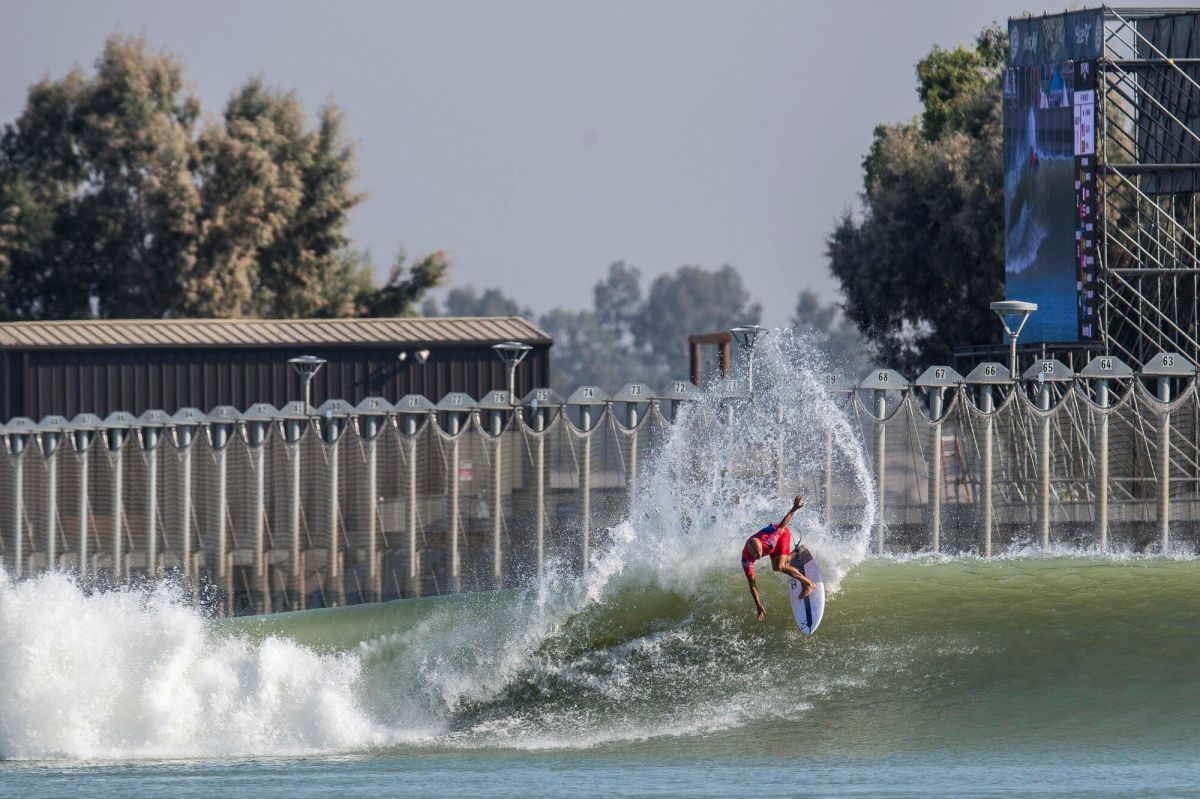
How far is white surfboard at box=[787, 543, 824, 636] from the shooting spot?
A: 23344 millimetres

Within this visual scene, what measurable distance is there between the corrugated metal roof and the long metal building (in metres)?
0.02

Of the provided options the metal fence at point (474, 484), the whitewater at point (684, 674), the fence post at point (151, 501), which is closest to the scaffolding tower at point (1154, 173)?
the metal fence at point (474, 484)

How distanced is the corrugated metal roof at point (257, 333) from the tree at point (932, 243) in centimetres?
1212

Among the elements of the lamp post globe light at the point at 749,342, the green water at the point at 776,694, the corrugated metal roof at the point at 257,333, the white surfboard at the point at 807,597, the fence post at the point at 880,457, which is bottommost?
the green water at the point at 776,694

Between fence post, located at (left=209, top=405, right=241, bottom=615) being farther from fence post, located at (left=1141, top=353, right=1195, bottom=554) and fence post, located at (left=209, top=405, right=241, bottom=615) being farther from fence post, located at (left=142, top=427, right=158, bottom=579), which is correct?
fence post, located at (left=1141, top=353, right=1195, bottom=554)

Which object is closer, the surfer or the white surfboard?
the surfer

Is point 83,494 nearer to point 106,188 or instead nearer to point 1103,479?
point 1103,479

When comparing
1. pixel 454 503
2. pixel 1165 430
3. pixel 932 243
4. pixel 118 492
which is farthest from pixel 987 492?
pixel 932 243

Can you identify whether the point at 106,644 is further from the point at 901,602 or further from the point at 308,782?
the point at 901,602

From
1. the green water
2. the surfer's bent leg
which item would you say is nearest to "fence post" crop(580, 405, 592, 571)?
the green water

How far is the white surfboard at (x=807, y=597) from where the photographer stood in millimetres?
23344

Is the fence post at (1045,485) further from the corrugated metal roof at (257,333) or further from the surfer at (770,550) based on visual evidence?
the corrugated metal roof at (257,333)

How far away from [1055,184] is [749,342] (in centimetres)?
909

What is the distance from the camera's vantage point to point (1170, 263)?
39.2 metres
